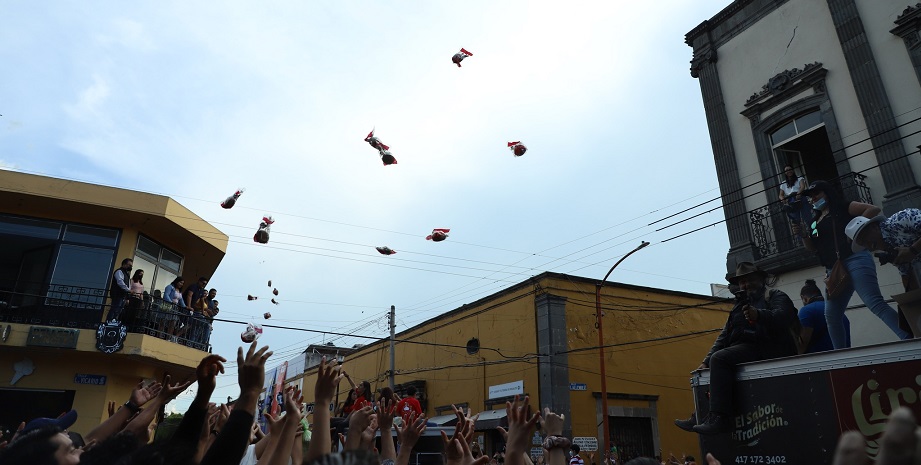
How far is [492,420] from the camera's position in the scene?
1881cm

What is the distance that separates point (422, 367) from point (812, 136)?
18.0m

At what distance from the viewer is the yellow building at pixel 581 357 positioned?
18531 mm

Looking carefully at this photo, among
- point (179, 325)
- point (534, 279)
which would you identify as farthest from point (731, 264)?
point (179, 325)

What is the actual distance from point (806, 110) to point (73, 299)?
16.9 meters

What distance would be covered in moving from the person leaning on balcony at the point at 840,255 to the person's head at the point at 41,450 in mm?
9459

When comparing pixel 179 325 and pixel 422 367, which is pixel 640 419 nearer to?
pixel 422 367

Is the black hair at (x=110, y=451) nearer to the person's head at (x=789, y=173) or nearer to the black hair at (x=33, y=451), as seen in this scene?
the black hair at (x=33, y=451)

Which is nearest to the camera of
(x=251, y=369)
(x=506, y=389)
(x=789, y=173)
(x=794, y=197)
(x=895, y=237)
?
(x=251, y=369)

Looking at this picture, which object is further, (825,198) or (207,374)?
(825,198)

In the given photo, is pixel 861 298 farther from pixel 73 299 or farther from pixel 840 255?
pixel 73 299

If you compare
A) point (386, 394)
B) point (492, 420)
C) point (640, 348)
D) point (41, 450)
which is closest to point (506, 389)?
point (492, 420)

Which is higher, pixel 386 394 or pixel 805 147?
pixel 805 147

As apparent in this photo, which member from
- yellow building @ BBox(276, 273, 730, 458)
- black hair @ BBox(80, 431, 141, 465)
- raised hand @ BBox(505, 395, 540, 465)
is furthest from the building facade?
black hair @ BBox(80, 431, 141, 465)

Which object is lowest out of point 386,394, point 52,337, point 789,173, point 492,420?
point 386,394
